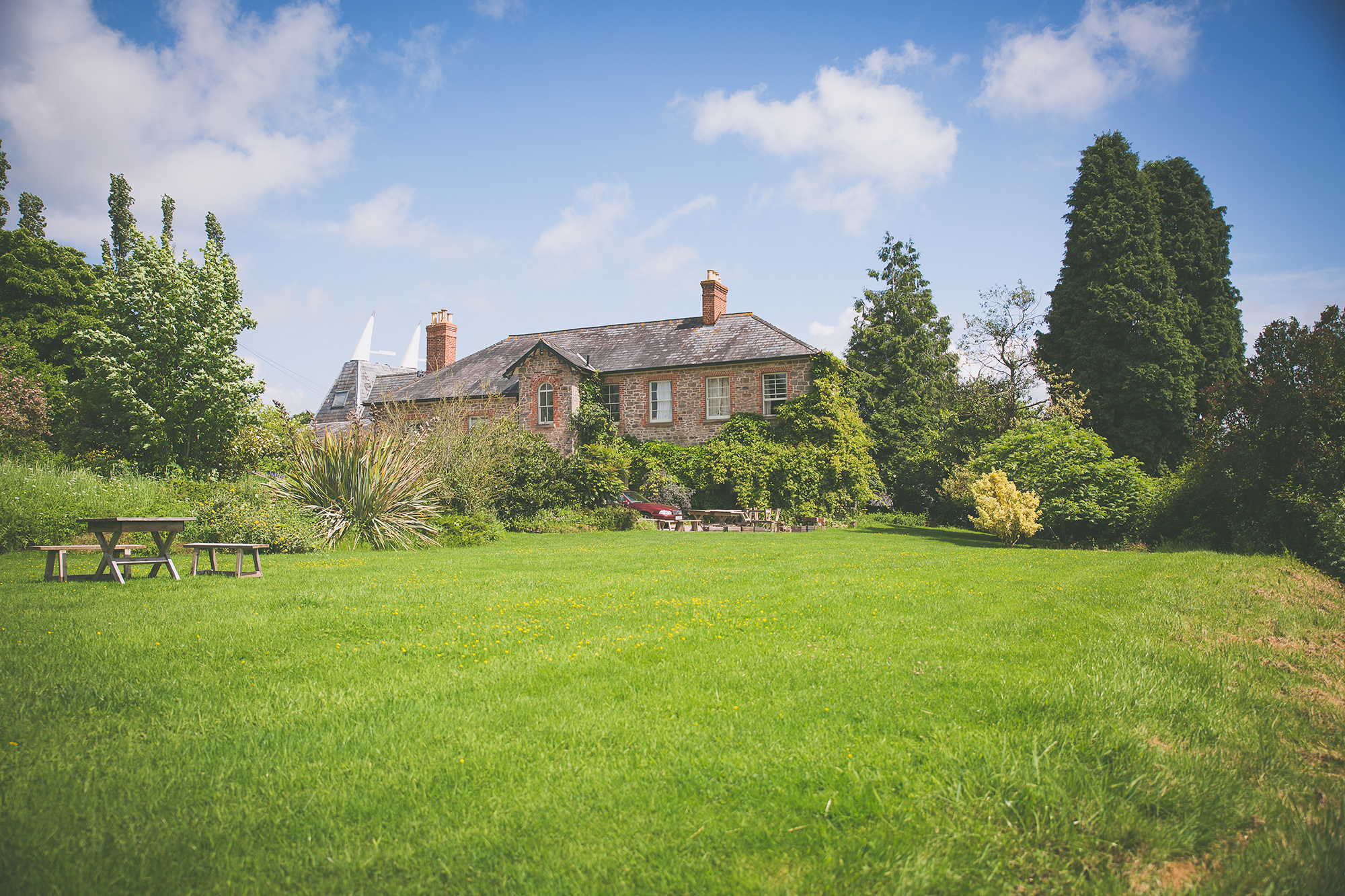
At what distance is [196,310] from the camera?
54.0 ft

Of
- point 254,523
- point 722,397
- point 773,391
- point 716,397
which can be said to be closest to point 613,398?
point 716,397

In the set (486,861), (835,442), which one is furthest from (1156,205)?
(486,861)

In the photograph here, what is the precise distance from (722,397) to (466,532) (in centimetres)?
1453

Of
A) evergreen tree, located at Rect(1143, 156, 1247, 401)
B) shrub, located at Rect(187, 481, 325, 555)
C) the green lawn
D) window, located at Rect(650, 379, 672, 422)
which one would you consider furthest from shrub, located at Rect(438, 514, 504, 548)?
evergreen tree, located at Rect(1143, 156, 1247, 401)

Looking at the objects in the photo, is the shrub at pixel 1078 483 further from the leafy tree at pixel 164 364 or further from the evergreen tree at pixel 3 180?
the evergreen tree at pixel 3 180

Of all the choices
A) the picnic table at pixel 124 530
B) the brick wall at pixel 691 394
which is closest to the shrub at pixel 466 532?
the picnic table at pixel 124 530

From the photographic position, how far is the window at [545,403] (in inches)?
1168

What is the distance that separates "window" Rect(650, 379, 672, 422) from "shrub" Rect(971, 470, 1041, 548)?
46.4 feet

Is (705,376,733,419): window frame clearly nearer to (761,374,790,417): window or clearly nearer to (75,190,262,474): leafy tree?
(761,374,790,417): window

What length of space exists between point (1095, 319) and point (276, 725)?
32716 millimetres

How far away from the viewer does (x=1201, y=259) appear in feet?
96.6

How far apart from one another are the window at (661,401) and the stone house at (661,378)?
3 cm

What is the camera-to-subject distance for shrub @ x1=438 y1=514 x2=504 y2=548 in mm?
16266

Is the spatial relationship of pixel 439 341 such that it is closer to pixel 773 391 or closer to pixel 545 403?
pixel 545 403
